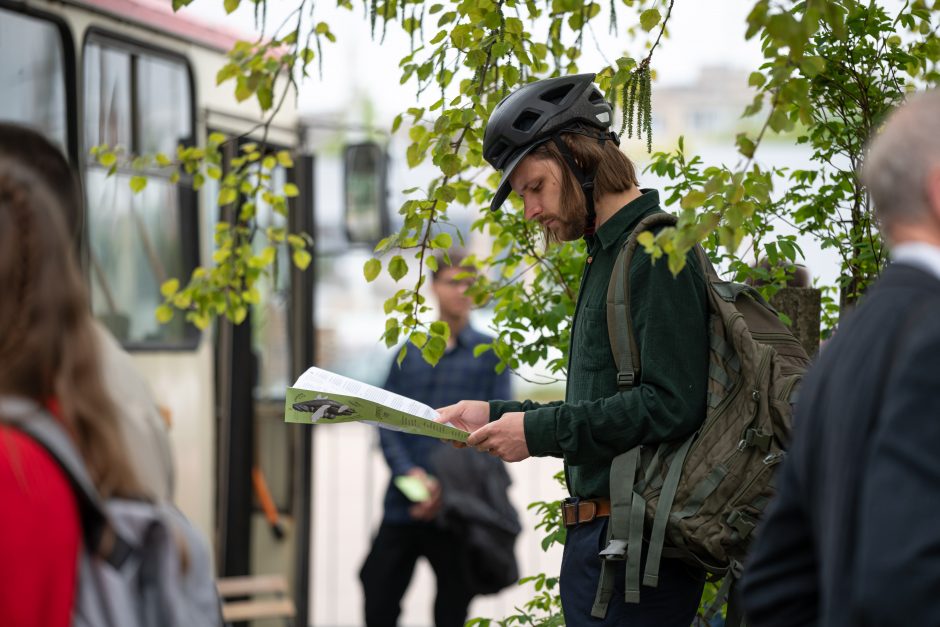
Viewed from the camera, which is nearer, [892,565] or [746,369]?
[892,565]

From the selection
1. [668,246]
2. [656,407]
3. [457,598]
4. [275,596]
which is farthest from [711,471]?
[275,596]

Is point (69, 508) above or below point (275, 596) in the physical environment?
above

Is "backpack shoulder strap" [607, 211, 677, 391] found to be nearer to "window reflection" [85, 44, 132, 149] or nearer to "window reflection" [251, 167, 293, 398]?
"window reflection" [85, 44, 132, 149]

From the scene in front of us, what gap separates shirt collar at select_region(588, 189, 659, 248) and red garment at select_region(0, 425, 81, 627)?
5.09ft

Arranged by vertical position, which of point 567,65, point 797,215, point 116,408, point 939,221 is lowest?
point 116,408

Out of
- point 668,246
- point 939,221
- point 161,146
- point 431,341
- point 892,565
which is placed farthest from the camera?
point 161,146

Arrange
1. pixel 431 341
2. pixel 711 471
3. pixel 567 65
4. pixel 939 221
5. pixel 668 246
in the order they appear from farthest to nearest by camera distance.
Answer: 1. pixel 567 65
2. pixel 431 341
3. pixel 711 471
4. pixel 668 246
5. pixel 939 221

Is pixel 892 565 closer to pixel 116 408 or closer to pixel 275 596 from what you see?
pixel 116 408

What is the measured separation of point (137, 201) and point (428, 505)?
1.99 metres

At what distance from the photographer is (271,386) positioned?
24.6 feet

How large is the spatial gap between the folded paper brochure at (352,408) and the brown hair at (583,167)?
0.56 metres

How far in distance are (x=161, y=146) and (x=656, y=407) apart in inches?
171

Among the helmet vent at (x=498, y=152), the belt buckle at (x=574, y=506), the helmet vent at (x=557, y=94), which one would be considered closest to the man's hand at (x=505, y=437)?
the belt buckle at (x=574, y=506)

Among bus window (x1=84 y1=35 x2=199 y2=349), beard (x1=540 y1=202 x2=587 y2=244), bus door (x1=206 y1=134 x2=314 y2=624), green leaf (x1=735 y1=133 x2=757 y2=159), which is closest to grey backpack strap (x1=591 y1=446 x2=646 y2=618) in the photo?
beard (x1=540 y1=202 x2=587 y2=244)
